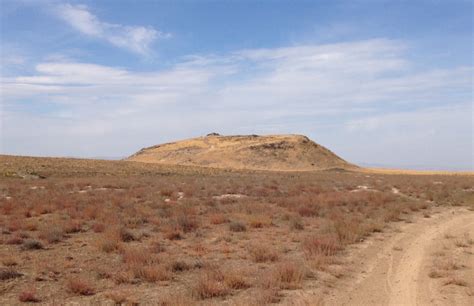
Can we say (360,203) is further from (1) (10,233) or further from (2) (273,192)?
(1) (10,233)

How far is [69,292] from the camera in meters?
9.77

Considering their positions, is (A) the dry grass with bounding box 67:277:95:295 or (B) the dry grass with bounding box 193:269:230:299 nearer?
(B) the dry grass with bounding box 193:269:230:299

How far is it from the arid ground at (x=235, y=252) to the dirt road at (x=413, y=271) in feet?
0.10

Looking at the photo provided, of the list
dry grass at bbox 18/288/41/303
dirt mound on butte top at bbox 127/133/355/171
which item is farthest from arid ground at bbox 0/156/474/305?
dirt mound on butte top at bbox 127/133/355/171

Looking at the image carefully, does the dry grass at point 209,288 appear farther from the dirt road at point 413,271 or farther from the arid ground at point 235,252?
the dirt road at point 413,271

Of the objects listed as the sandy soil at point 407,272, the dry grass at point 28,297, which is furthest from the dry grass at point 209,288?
the dry grass at point 28,297

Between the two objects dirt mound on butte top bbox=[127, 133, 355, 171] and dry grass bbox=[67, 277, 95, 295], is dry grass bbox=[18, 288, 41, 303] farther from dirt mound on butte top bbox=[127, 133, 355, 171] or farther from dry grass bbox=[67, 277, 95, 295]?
dirt mound on butte top bbox=[127, 133, 355, 171]

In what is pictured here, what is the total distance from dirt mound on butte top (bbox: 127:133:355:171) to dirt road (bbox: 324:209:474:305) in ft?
248

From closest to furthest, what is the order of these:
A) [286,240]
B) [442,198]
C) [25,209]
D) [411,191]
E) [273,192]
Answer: [286,240] < [25,209] < [442,198] < [273,192] < [411,191]

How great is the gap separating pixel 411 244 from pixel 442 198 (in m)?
15.5

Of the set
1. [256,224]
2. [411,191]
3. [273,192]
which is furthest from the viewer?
[411,191]

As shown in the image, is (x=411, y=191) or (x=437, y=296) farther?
(x=411, y=191)

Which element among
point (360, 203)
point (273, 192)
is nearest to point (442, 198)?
point (360, 203)

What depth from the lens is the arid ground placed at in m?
9.47
